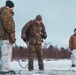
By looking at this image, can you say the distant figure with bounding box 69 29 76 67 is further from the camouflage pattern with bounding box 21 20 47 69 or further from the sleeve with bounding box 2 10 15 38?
the sleeve with bounding box 2 10 15 38

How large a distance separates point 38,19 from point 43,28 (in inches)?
18.8

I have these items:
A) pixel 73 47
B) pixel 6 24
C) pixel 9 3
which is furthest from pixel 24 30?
pixel 73 47

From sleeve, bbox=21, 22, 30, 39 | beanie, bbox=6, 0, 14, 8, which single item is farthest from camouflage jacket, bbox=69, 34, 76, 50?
beanie, bbox=6, 0, 14, 8

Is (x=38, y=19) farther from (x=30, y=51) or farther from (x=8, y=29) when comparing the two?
(x=8, y=29)

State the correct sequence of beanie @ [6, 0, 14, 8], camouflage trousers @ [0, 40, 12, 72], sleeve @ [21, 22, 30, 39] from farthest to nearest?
sleeve @ [21, 22, 30, 39], beanie @ [6, 0, 14, 8], camouflage trousers @ [0, 40, 12, 72]

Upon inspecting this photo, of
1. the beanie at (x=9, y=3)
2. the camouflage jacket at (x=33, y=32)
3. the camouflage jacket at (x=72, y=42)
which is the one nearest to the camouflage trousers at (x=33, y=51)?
the camouflage jacket at (x=33, y=32)

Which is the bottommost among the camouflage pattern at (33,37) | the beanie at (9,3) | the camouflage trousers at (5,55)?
the camouflage trousers at (5,55)

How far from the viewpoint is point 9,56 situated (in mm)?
11148

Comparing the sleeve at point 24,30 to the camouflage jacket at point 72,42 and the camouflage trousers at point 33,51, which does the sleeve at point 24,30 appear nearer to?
the camouflage trousers at point 33,51

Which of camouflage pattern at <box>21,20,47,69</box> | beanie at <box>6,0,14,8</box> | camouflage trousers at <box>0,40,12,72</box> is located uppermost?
beanie at <box>6,0,14,8</box>

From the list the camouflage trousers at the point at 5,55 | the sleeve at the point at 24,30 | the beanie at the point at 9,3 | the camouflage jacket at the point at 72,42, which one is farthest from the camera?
the camouflage jacket at the point at 72,42

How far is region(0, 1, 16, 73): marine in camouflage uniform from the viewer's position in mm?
10938

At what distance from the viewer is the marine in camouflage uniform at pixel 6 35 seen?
1094 cm

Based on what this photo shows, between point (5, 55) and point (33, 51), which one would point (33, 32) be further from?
point (5, 55)
